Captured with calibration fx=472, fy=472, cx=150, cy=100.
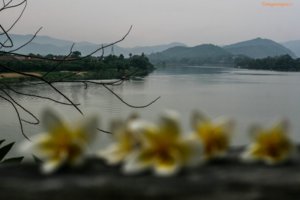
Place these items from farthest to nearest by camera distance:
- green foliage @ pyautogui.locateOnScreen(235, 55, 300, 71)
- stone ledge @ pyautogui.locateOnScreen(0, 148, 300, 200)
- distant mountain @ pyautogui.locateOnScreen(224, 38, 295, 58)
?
distant mountain @ pyautogui.locateOnScreen(224, 38, 295, 58), green foliage @ pyautogui.locateOnScreen(235, 55, 300, 71), stone ledge @ pyautogui.locateOnScreen(0, 148, 300, 200)

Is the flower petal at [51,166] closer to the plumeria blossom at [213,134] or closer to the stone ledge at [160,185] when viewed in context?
the stone ledge at [160,185]

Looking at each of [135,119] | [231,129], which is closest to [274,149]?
[231,129]

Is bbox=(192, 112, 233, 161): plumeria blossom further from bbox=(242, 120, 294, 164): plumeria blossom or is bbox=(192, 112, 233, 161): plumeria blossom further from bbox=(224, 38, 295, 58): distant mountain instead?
bbox=(224, 38, 295, 58): distant mountain

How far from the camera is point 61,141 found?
0.55 metres

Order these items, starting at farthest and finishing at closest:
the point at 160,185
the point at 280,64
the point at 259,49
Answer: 1. the point at 259,49
2. the point at 280,64
3. the point at 160,185

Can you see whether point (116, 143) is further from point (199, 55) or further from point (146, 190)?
point (199, 55)

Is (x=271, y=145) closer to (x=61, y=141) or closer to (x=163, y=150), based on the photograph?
(x=163, y=150)

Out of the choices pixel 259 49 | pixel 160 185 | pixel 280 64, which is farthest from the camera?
pixel 259 49

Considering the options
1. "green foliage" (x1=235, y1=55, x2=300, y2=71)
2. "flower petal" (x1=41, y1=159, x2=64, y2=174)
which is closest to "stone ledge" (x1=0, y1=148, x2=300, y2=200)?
"flower petal" (x1=41, y1=159, x2=64, y2=174)

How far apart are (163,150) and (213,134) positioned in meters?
0.07

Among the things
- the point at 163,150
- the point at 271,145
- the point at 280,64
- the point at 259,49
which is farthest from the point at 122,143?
the point at 259,49

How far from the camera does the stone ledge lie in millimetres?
472

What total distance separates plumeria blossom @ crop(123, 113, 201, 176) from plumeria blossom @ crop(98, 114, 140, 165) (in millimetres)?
44

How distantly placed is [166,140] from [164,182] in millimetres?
50
